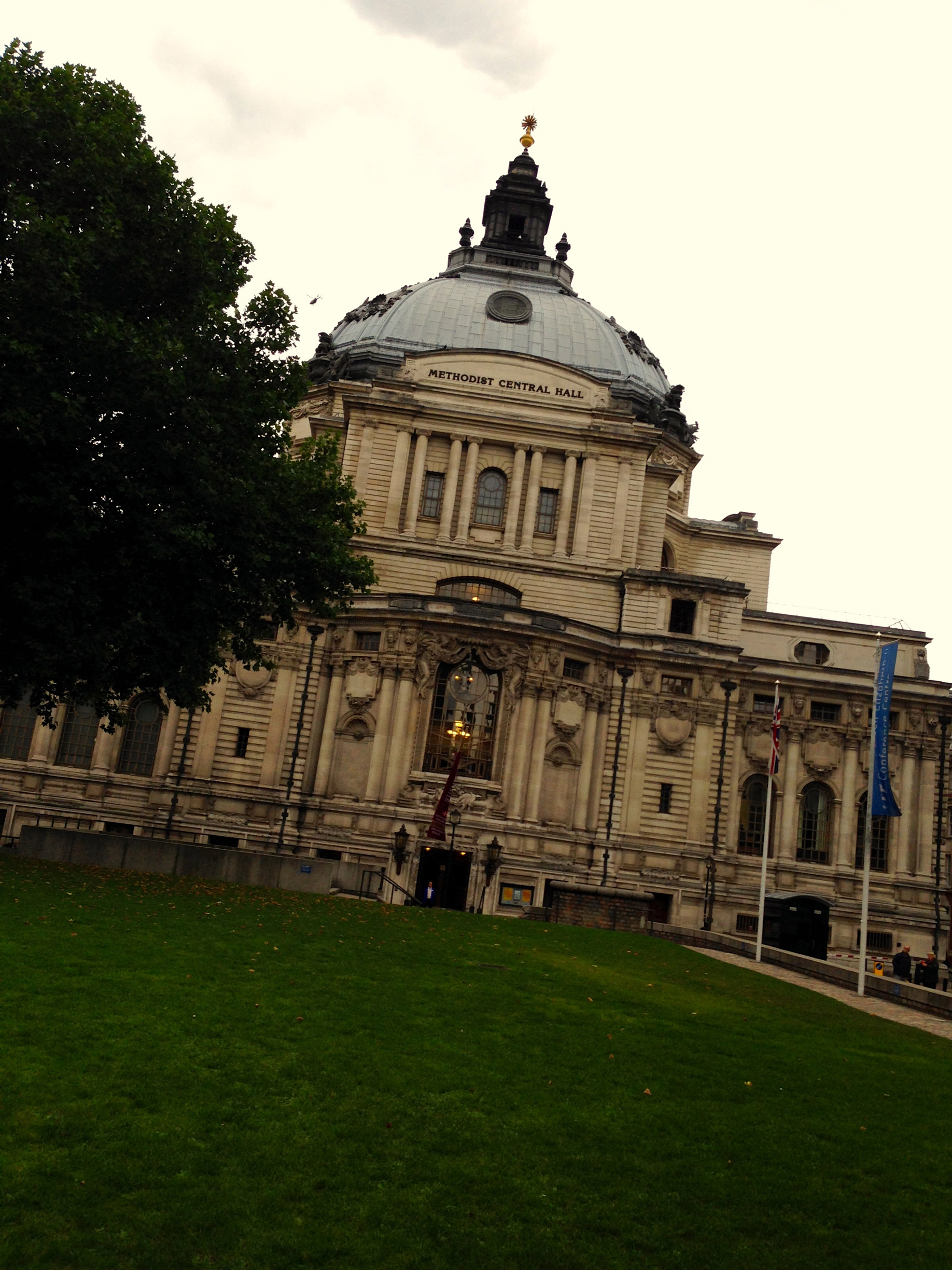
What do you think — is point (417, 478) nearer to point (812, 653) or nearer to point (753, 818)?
point (812, 653)

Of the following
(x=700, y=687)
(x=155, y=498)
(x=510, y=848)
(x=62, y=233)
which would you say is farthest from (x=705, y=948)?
(x=62, y=233)

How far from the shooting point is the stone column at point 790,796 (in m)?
62.4

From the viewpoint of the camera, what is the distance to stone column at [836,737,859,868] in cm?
6256

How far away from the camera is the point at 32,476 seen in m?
30.5

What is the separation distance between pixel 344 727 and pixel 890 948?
3089 centimetres

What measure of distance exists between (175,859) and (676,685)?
103 ft

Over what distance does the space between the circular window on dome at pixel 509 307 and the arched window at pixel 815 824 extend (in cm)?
3539

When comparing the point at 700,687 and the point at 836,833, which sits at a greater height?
the point at 700,687

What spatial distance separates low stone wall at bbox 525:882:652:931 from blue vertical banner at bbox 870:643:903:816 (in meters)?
11.3

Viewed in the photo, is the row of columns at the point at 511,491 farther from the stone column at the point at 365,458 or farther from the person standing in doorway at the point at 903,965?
the person standing in doorway at the point at 903,965

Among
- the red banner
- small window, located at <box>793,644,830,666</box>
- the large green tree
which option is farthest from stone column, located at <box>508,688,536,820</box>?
the large green tree

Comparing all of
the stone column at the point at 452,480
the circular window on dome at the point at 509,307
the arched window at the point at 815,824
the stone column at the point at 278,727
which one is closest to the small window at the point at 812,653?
the arched window at the point at 815,824

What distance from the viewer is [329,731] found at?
58781mm

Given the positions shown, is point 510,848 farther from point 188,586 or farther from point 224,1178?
point 224,1178
